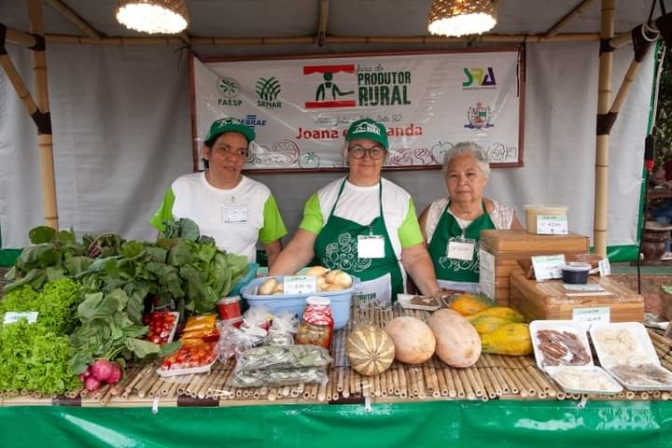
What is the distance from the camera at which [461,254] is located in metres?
2.71

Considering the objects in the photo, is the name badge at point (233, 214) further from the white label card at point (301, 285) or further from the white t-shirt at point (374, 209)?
the white label card at point (301, 285)

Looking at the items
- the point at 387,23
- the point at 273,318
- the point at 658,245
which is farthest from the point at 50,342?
the point at 658,245

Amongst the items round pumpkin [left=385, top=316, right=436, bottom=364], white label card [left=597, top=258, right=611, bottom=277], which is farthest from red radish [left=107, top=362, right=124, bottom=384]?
white label card [left=597, top=258, right=611, bottom=277]

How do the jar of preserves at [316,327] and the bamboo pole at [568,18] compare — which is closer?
the jar of preserves at [316,327]

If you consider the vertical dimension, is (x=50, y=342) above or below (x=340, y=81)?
below

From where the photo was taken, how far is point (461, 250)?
8.89 ft

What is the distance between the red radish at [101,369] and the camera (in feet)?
4.58

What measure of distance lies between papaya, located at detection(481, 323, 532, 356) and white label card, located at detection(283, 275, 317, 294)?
668 millimetres

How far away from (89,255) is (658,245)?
6162mm

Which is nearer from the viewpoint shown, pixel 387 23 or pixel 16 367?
pixel 16 367

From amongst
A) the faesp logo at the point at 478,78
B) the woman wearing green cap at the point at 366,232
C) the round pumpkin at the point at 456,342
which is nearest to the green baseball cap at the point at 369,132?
the woman wearing green cap at the point at 366,232

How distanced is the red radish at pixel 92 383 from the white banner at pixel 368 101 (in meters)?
2.42

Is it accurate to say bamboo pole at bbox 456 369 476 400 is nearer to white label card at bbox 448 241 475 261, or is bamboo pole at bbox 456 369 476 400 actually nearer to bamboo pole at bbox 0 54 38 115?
white label card at bbox 448 241 475 261

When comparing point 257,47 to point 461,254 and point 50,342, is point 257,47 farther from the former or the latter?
point 50,342
